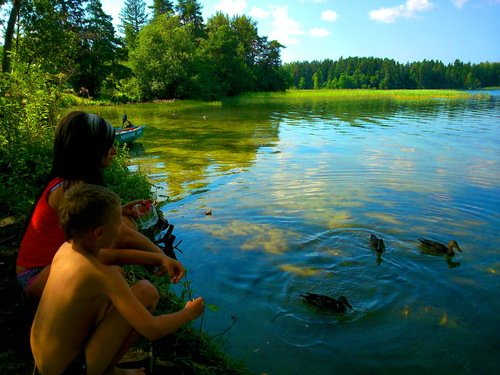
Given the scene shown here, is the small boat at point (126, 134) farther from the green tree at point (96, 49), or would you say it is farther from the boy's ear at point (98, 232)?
the green tree at point (96, 49)

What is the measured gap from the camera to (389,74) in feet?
→ 484

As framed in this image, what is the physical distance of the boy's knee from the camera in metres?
2.69

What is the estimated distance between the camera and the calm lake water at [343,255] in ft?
15.0

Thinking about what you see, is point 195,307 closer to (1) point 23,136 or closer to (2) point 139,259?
(2) point 139,259

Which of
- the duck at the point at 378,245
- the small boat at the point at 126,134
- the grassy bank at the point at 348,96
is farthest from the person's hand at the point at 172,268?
the grassy bank at the point at 348,96

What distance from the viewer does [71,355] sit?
96.0 inches

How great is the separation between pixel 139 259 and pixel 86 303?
0.96 meters

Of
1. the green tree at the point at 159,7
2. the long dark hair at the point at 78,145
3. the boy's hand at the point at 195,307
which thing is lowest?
the boy's hand at the point at 195,307

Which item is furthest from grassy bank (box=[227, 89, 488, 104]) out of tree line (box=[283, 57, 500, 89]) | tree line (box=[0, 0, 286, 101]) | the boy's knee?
tree line (box=[283, 57, 500, 89])

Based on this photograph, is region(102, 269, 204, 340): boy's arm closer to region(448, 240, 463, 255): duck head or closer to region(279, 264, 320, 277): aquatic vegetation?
region(279, 264, 320, 277): aquatic vegetation

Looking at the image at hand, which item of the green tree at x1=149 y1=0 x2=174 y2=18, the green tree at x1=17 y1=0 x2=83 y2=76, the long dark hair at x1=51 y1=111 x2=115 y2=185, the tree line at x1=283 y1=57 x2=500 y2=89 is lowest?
the long dark hair at x1=51 y1=111 x2=115 y2=185

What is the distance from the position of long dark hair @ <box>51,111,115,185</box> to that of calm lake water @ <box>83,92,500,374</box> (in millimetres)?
1746

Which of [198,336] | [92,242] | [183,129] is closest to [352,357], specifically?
[198,336]

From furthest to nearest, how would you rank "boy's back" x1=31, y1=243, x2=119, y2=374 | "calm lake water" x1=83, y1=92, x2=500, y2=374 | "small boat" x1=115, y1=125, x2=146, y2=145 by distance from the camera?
"small boat" x1=115, y1=125, x2=146, y2=145 → "calm lake water" x1=83, y1=92, x2=500, y2=374 → "boy's back" x1=31, y1=243, x2=119, y2=374
